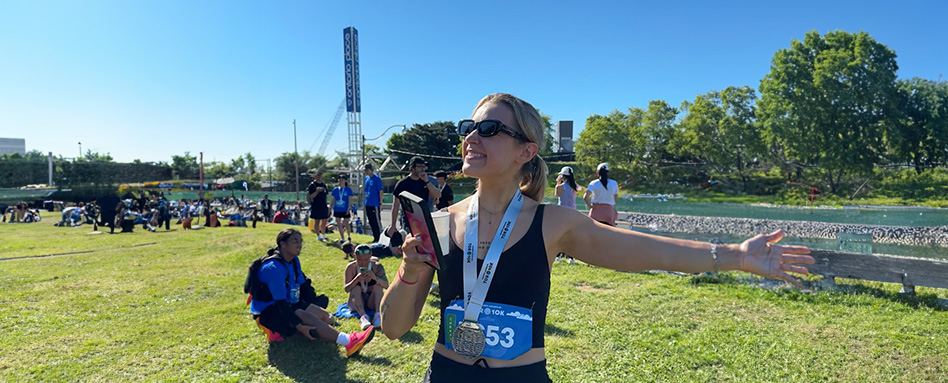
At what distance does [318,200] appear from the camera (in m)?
11.6

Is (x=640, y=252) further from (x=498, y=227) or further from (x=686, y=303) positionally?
(x=686, y=303)

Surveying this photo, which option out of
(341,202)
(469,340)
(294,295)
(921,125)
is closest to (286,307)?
(294,295)

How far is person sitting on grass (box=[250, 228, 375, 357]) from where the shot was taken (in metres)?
4.98

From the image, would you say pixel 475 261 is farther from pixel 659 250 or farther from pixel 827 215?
pixel 827 215

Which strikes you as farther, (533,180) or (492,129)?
(533,180)

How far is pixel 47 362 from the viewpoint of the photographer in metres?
4.80

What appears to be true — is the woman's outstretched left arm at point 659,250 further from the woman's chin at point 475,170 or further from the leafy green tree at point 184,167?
the leafy green tree at point 184,167

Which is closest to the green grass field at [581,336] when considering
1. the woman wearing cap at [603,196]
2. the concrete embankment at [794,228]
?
the woman wearing cap at [603,196]

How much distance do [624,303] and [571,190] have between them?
9.09ft

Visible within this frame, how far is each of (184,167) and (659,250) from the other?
10578 cm

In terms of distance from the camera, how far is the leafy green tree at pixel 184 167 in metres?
89.3

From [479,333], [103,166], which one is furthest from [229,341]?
[103,166]

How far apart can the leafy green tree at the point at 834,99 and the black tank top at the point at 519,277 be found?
5391 centimetres

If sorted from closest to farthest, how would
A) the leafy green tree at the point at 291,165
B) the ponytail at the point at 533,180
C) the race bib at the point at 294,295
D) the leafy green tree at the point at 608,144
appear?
the ponytail at the point at 533,180, the race bib at the point at 294,295, the leafy green tree at the point at 608,144, the leafy green tree at the point at 291,165
